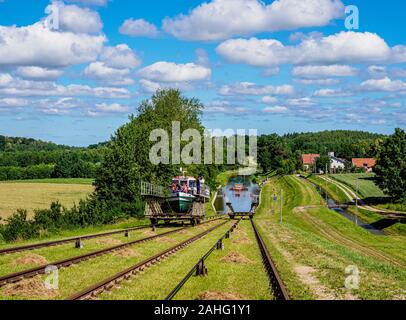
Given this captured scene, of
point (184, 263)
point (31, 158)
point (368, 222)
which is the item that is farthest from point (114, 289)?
point (31, 158)

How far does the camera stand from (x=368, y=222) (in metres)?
93.1

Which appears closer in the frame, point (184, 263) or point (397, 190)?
point (184, 263)

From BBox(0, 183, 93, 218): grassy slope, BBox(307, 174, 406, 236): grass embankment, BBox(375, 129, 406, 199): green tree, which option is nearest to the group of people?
BBox(307, 174, 406, 236): grass embankment

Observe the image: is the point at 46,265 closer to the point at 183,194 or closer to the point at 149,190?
the point at 149,190

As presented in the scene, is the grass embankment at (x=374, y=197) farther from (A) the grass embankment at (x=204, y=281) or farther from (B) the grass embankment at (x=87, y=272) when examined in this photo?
(A) the grass embankment at (x=204, y=281)

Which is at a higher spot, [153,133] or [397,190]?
[153,133]

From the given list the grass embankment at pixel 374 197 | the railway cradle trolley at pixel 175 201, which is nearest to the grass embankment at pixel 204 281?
the railway cradle trolley at pixel 175 201

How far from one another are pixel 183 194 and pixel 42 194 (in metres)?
86.5

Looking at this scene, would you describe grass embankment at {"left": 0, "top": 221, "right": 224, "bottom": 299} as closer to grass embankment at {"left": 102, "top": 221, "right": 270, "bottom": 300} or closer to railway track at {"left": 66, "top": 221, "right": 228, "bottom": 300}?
railway track at {"left": 66, "top": 221, "right": 228, "bottom": 300}

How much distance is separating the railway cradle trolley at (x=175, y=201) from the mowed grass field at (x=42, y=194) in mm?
42713

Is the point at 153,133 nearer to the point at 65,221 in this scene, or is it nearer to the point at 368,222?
the point at 65,221

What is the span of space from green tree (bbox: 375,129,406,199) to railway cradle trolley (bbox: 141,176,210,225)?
68.5 meters
